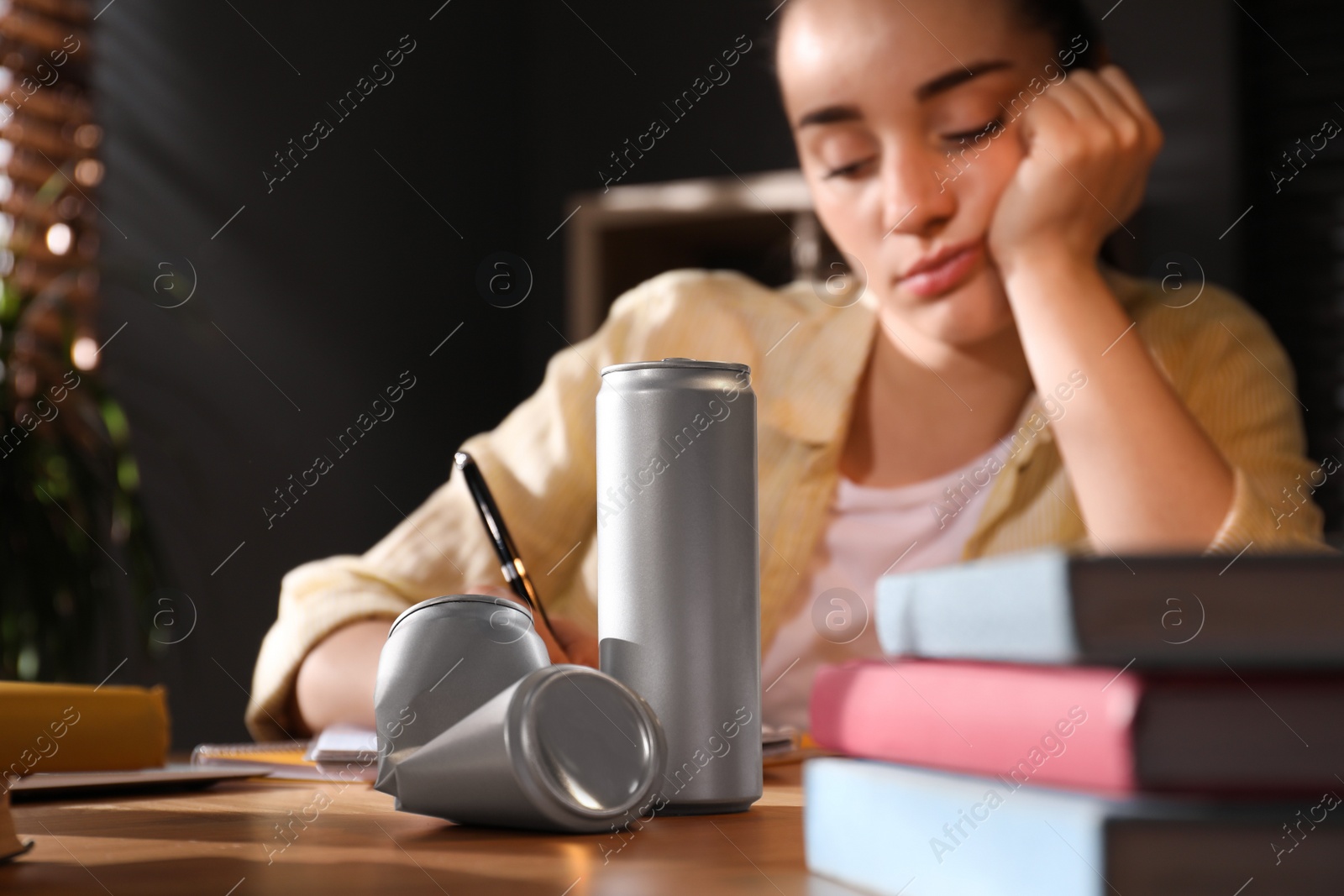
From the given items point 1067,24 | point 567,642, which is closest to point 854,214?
point 1067,24

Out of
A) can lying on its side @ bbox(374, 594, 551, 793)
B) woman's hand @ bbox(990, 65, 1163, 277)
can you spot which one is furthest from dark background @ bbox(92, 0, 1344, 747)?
can lying on its side @ bbox(374, 594, 551, 793)

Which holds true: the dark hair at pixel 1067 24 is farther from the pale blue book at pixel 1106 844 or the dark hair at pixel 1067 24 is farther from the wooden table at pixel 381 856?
the pale blue book at pixel 1106 844

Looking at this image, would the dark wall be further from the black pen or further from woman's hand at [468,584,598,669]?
the black pen

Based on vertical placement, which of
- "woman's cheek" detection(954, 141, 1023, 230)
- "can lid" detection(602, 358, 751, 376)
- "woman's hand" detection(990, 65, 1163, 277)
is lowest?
"woman's hand" detection(990, 65, 1163, 277)

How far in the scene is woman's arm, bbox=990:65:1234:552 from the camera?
4.21ft

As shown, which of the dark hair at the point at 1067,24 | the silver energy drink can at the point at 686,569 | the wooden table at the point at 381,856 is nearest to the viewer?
the wooden table at the point at 381,856

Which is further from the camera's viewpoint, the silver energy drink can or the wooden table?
the silver energy drink can

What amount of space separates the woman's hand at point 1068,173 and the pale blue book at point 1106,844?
1207 mm

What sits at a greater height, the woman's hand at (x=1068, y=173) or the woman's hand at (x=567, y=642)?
the woman's hand at (x=567, y=642)

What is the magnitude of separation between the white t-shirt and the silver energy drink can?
2.86 feet

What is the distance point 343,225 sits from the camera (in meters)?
2.60

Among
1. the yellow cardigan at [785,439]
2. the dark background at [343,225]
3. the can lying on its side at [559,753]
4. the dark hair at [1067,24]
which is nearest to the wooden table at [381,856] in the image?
the can lying on its side at [559,753]

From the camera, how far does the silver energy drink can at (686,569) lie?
0.51m

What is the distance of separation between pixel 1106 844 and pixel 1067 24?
4.88ft
